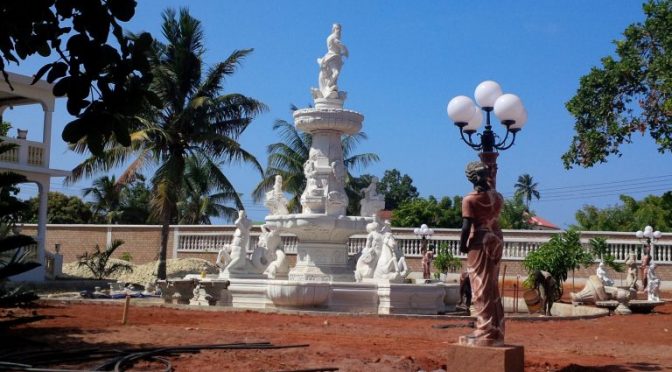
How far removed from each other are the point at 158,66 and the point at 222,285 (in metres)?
11.5

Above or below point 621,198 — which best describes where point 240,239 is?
below

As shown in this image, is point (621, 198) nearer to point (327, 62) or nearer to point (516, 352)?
point (327, 62)

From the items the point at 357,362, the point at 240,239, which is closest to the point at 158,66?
the point at 240,239

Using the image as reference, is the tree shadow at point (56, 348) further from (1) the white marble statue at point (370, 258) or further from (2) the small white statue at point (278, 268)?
(1) the white marble statue at point (370, 258)

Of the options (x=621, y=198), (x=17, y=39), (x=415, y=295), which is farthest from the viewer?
(x=621, y=198)

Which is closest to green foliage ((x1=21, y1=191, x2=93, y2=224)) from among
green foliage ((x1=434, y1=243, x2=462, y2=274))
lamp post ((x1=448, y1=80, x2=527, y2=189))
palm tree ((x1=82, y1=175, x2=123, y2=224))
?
palm tree ((x1=82, y1=175, x2=123, y2=224))

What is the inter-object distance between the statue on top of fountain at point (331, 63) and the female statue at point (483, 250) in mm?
11216

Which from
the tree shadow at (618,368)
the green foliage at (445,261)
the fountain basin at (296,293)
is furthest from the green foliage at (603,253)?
the tree shadow at (618,368)

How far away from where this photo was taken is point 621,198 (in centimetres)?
4284

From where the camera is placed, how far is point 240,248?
706 inches

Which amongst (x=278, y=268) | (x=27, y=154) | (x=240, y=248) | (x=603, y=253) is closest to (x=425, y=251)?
Answer: (x=603, y=253)

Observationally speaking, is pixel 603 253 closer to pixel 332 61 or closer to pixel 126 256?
pixel 332 61

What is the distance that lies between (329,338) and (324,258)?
278 inches

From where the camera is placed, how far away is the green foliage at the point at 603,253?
2540 cm
